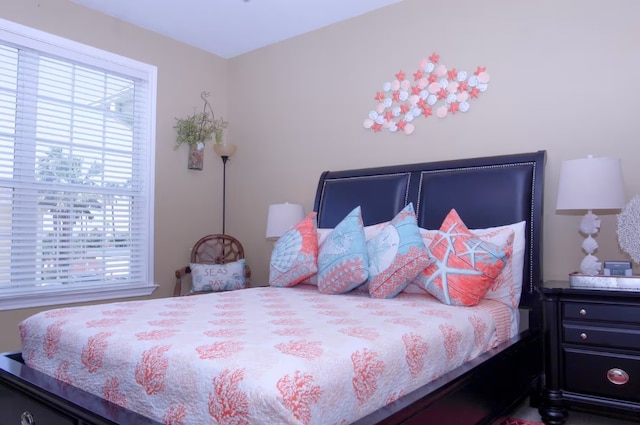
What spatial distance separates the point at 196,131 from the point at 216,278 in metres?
1.41

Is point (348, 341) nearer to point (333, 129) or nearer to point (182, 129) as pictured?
point (333, 129)

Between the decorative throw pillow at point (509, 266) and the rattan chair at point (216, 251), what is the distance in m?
2.12

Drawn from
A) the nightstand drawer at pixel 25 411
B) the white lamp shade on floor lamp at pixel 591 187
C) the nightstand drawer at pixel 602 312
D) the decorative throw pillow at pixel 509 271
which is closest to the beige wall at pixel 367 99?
the white lamp shade on floor lamp at pixel 591 187

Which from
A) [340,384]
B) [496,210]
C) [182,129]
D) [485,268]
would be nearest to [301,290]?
[485,268]

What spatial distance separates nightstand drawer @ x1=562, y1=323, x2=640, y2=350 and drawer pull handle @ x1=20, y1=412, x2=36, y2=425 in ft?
7.55

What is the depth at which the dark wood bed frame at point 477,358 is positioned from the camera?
1.46 metres

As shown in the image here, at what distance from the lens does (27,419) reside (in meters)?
1.66

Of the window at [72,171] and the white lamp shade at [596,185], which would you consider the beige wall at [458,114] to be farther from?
the window at [72,171]

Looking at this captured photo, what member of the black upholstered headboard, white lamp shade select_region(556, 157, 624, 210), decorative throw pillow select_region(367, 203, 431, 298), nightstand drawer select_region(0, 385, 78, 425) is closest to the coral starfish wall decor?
the black upholstered headboard

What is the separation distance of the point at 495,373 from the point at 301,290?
1.21m

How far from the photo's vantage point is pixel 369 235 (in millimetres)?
2863

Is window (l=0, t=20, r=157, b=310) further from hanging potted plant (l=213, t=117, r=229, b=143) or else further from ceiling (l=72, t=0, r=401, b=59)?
hanging potted plant (l=213, t=117, r=229, b=143)

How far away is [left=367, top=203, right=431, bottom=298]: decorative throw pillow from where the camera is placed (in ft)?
7.64

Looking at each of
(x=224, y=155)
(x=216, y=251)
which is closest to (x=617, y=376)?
(x=216, y=251)
